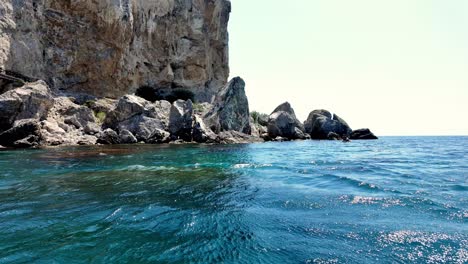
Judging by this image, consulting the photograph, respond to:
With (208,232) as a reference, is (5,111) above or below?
above

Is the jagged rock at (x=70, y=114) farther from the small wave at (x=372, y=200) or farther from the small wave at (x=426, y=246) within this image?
the small wave at (x=426, y=246)

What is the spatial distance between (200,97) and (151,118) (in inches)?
1464

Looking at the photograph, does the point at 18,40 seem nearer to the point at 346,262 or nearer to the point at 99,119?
the point at 99,119

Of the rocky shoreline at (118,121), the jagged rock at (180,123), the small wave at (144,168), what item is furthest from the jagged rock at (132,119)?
the small wave at (144,168)

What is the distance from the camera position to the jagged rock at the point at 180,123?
47.0m

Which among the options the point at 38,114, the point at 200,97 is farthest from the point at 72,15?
the point at 200,97

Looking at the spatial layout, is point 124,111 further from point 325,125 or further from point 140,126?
point 325,125

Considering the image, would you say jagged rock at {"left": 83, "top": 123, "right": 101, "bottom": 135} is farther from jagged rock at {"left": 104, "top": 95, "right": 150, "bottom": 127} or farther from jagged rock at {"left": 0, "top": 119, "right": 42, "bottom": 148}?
jagged rock at {"left": 0, "top": 119, "right": 42, "bottom": 148}

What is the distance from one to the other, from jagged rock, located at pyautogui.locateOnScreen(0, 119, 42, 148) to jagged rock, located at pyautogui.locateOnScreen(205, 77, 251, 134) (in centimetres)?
2560

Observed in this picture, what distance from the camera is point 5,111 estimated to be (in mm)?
32844

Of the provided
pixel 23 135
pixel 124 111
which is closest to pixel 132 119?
pixel 124 111

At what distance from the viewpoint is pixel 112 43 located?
190 feet

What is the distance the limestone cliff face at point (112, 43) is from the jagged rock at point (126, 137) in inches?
674

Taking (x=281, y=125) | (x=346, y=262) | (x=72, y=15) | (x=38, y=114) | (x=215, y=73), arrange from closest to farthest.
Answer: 1. (x=346, y=262)
2. (x=38, y=114)
3. (x=72, y=15)
4. (x=281, y=125)
5. (x=215, y=73)
